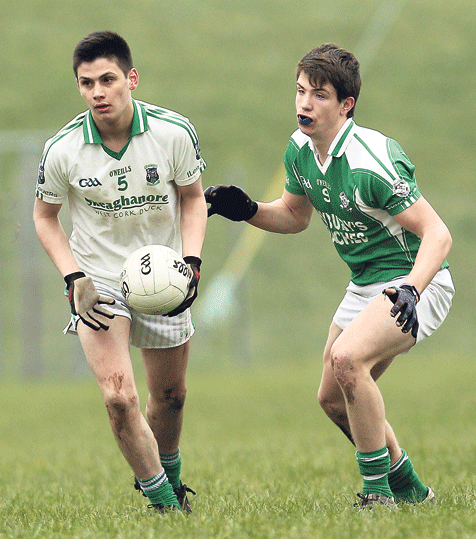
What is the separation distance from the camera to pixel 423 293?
5.45m

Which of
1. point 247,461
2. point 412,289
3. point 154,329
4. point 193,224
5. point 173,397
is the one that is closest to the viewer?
point 412,289

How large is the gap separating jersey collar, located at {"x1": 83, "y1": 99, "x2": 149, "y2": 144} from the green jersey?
0.93 m

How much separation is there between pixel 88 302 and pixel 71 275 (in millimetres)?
230

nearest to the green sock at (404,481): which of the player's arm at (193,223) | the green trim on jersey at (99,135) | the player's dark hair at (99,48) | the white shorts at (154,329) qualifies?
the white shorts at (154,329)

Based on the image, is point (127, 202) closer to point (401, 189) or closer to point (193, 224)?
point (193, 224)

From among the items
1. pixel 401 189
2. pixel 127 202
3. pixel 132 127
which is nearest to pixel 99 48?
pixel 132 127

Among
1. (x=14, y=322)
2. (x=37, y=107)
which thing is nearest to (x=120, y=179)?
(x=14, y=322)

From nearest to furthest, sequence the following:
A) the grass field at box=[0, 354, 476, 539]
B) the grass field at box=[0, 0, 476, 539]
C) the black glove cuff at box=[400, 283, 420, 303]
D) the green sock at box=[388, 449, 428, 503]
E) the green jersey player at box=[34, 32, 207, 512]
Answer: the grass field at box=[0, 354, 476, 539], the black glove cuff at box=[400, 283, 420, 303], the green jersey player at box=[34, 32, 207, 512], the grass field at box=[0, 0, 476, 539], the green sock at box=[388, 449, 428, 503]

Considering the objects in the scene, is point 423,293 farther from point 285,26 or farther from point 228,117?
point 285,26

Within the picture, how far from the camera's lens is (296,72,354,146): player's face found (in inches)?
211

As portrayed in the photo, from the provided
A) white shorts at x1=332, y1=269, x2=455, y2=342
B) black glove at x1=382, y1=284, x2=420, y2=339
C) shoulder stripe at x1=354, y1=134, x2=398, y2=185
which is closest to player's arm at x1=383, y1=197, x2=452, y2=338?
black glove at x1=382, y1=284, x2=420, y2=339

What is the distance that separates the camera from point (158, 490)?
5.27 metres

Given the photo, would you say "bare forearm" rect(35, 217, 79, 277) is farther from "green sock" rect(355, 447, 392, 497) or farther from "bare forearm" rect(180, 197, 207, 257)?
"green sock" rect(355, 447, 392, 497)

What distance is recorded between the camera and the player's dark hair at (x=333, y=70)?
5348mm
